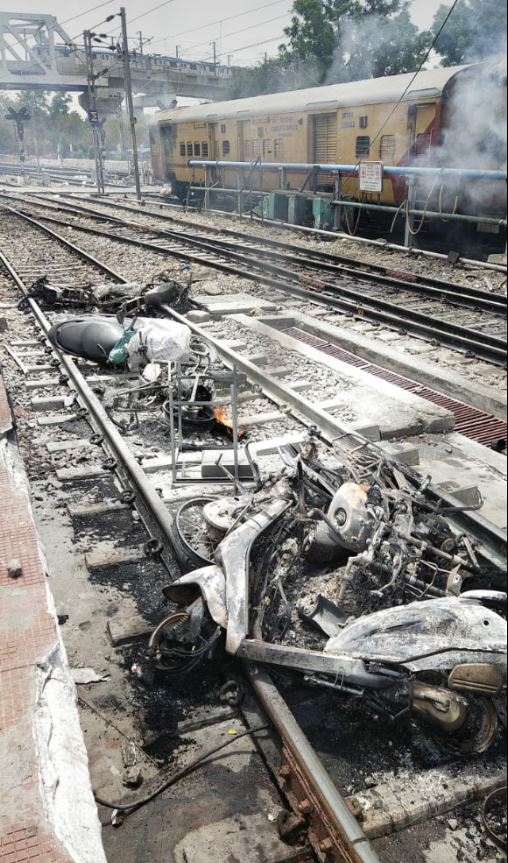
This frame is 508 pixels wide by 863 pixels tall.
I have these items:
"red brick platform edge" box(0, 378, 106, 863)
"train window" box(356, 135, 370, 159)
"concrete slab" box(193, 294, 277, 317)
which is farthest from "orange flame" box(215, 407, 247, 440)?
"train window" box(356, 135, 370, 159)

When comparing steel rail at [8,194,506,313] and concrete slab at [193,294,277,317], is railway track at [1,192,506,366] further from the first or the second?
concrete slab at [193,294,277,317]

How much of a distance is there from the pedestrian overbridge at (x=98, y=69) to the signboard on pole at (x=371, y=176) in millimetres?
4758

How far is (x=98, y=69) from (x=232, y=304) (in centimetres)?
3023

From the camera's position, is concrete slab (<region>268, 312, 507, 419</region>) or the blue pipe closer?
concrete slab (<region>268, 312, 507, 419</region>)

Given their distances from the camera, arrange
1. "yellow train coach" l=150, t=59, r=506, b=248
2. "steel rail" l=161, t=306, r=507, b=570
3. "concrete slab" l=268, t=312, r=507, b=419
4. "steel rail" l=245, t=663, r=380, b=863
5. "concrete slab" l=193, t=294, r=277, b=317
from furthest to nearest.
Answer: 1. "yellow train coach" l=150, t=59, r=506, b=248
2. "concrete slab" l=193, t=294, r=277, b=317
3. "concrete slab" l=268, t=312, r=507, b=419
4. "steel rail" l=161, t=306, r=507, b=570
5. "steel rail" l=245, t=663, r=380, b=863

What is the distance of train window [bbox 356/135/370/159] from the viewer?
61.7 ft

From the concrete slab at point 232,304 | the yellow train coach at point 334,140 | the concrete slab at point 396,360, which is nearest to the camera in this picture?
the concrete slab at point 396,360

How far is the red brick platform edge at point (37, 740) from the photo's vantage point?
9.25ft

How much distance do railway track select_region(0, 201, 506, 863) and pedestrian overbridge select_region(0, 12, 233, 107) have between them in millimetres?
3813

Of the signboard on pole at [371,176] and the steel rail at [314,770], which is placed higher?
the signboard on pole at [371,176]

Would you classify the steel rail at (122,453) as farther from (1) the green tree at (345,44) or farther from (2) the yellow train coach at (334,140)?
(1) the green tree at (345,44)

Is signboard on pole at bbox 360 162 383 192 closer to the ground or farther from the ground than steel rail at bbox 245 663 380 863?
farther from the ground

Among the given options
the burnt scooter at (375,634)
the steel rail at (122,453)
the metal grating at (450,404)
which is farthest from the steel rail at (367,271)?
the burnt scooter at (375,634)

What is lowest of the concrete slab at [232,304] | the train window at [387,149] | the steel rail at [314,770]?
the steel rail at [314,770]
